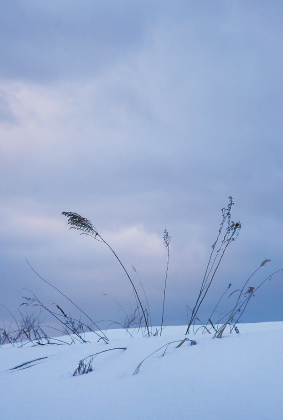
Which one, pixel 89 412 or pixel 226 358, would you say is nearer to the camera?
pixel 89 412

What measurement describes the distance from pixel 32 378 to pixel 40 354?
594mm

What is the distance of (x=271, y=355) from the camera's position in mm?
1378

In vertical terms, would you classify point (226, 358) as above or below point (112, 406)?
above

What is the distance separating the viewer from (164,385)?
1194mm

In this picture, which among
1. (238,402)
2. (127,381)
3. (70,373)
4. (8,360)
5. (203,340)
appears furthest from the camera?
(8,360)

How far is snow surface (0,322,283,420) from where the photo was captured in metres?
1.04

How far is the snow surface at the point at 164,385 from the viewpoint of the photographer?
3.41 feet

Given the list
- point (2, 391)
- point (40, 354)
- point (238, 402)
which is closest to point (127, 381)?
point (238, 402)

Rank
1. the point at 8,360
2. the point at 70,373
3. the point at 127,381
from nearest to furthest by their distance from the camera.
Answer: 1. the point at 127,381
2. the point at 70,373
3. the point at 8,360

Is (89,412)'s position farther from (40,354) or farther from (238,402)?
(40,354)

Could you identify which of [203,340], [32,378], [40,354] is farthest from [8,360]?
[203,340]

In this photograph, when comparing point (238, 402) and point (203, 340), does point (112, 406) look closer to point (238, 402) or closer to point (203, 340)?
point (238, 402)

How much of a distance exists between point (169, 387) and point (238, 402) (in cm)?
24

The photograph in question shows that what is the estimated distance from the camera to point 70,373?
5.02 ft
